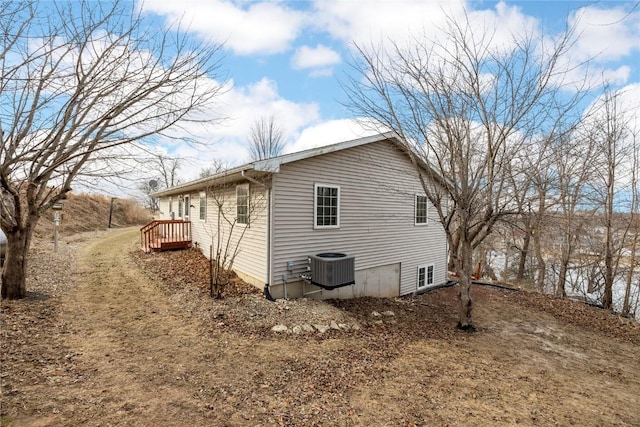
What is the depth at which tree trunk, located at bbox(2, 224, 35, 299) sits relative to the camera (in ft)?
19.5

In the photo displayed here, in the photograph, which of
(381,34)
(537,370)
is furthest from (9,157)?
(537,370)

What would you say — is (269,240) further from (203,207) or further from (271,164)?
(203,207)

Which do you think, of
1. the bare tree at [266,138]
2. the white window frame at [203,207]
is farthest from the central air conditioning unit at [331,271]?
the bare tree at [266,138]

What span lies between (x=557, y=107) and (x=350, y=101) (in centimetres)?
427

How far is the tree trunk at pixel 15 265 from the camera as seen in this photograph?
5.96 m

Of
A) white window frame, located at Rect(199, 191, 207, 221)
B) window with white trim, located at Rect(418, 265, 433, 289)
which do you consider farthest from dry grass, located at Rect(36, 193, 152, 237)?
window with white trim, located at Rect(418, 265, 433, 289)

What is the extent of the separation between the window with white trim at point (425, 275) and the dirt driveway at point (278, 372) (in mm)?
4107

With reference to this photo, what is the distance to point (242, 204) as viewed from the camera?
859 cm

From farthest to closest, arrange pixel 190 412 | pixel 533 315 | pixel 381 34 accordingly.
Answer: pixel 533 315 → pixel 381 34 → pixel 190 412

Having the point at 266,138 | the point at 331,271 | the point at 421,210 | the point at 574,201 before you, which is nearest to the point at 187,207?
the point at 331,271

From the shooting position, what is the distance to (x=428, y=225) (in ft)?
38.3

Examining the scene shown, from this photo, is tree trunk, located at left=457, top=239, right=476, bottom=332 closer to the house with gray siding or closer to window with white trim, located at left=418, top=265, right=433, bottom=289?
the house with gray siding

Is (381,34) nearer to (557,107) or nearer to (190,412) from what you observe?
(557,107)

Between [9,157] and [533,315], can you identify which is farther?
[533,315]
